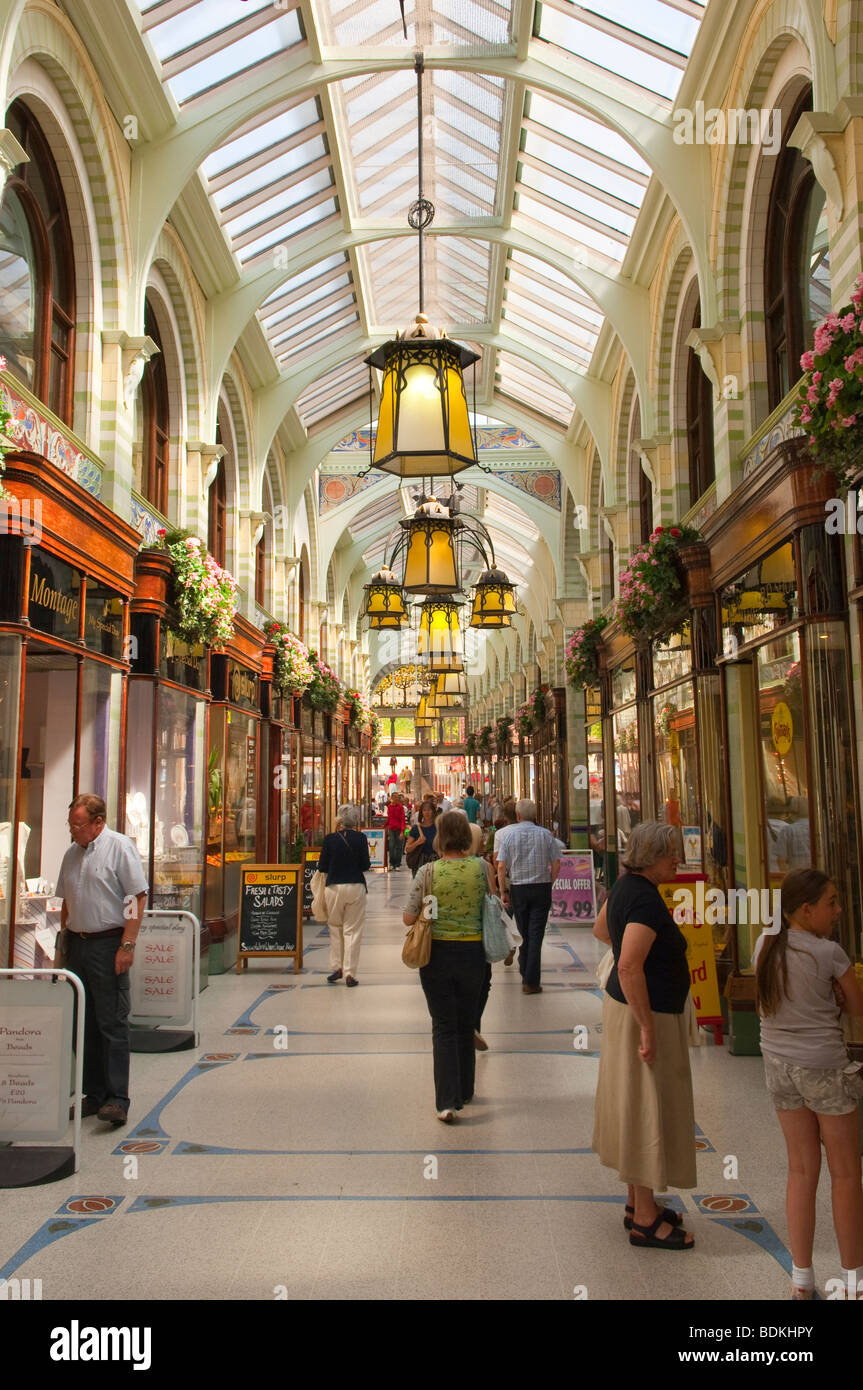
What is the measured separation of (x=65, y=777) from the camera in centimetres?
827

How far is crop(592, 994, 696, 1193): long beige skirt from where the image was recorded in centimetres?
402

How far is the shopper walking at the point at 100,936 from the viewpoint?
18.8ft

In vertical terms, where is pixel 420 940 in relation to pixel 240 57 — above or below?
below

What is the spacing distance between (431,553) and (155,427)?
133 inches

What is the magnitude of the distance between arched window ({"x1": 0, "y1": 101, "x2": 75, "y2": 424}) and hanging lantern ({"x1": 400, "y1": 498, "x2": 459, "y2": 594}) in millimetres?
3585

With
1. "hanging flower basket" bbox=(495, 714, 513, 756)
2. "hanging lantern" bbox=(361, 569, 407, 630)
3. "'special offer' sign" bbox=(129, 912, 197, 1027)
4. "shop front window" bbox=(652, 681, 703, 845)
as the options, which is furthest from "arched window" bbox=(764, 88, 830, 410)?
"hanging flower basket" bbox=(495, 714, 513, 756)

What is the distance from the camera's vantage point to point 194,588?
10.0 metres

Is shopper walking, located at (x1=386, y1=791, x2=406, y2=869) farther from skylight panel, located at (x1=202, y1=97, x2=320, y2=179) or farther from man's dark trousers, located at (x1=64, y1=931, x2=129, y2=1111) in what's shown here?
man's dark trousers, located at (x1=64, y1=931, x2=129, y2=1111)

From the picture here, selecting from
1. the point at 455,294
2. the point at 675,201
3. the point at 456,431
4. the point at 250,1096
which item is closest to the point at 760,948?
the point at 250,1096

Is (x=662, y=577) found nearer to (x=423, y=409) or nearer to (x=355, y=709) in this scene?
(x=423, y=409)

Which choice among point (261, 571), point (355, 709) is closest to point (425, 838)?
point (261, 571)

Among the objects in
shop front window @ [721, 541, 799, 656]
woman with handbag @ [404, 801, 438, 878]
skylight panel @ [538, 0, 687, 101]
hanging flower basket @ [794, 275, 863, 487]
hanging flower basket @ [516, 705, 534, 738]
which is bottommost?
woman with handbag @ [404, 801, 438, 878]

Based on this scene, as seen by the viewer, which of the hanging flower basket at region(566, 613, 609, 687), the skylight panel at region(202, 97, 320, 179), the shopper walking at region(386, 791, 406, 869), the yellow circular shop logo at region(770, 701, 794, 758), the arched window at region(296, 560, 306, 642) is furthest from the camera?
the shopper walking at region(386, 791, 406, 869)

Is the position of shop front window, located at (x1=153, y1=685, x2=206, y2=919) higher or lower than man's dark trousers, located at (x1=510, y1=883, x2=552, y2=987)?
higher
